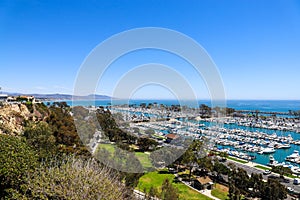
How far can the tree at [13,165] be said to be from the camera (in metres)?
6.95

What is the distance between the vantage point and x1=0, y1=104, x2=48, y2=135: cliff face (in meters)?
15.3

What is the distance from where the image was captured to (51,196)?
5988mm

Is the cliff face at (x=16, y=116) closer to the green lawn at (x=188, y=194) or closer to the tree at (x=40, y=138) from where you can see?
the tree at (x=40, y=138)

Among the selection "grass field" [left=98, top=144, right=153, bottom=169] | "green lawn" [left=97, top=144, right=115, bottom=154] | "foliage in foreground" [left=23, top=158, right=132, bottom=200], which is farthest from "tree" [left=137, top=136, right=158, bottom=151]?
"foliage in foreground" [left=23, top=158, right=132, bottom=200]

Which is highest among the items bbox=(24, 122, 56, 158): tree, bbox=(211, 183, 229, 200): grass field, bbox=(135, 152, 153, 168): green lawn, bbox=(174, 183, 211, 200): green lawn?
bbox=(24, 122, 56, 158): tree

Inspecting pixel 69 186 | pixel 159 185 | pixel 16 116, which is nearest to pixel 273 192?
pixel 159 185

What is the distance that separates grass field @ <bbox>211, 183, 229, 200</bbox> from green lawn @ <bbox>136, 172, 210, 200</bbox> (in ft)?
3.25

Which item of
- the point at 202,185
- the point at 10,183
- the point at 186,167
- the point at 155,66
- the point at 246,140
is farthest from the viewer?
the point at 246,140

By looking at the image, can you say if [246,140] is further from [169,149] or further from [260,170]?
[169,149]

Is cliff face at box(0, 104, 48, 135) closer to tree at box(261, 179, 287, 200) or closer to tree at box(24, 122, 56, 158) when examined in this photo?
tree at box(24, 122, 56, 158)

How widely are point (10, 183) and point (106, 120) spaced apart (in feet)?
77.0

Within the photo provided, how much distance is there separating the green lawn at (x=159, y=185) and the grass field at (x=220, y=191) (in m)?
0.99

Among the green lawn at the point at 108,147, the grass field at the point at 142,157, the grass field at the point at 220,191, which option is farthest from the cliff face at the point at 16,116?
the grass field at the point at 220,191

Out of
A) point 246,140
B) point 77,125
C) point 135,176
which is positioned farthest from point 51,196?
point 246,140
